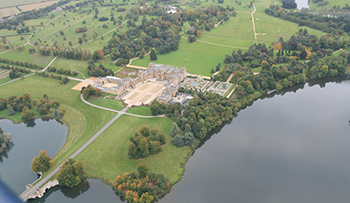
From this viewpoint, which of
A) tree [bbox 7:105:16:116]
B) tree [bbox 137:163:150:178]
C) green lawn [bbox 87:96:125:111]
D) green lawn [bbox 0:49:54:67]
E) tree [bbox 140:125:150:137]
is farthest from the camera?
green lawn [bbox 0:49:54:67]

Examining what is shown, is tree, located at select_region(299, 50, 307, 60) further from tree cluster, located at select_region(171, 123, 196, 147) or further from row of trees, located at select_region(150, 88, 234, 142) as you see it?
tree cluster, located at select_region(171, 123, 196, 147)

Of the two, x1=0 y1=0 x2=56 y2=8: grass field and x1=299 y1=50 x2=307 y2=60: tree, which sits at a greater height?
x1=0 y1=0 x2=56 y2=8: grass field

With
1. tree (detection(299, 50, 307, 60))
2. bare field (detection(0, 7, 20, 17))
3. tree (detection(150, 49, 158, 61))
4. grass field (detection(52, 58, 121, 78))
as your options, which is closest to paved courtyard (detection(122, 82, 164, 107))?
grass field (detection(52, 58, 121, 78))

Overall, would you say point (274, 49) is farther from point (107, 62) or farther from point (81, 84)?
point (81, 84)

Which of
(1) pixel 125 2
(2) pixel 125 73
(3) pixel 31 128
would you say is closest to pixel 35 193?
(3) pixel 31 128

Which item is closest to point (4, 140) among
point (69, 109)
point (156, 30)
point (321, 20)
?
point (69, 109)

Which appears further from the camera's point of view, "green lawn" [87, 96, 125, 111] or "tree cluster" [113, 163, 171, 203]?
"green lawn" [87, 96, 125, 111]

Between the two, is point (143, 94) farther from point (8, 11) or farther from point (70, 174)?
point (8, 11)
